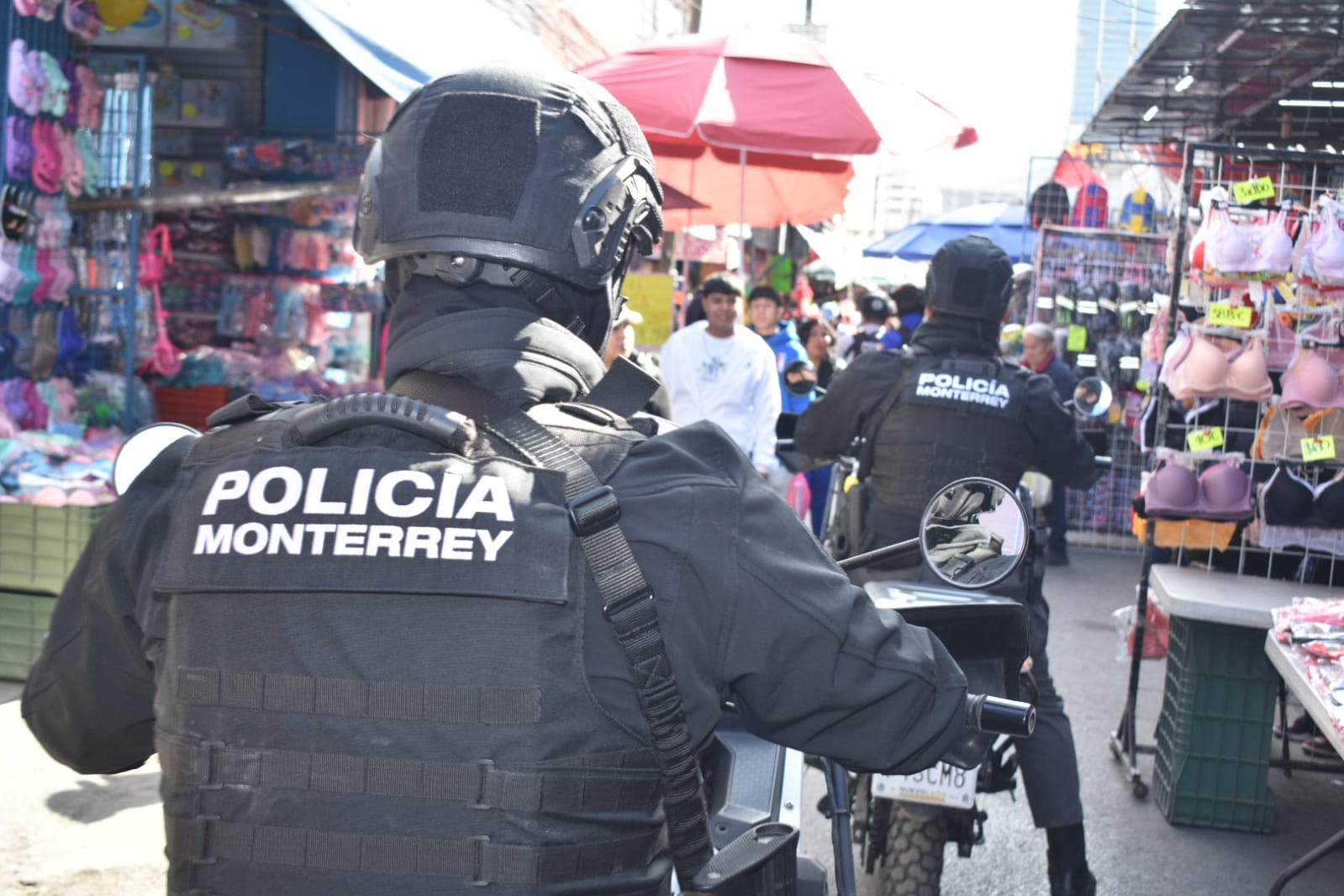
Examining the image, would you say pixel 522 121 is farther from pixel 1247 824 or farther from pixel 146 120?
pixel 146 120

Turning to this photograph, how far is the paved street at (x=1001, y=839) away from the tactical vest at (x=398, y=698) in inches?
117

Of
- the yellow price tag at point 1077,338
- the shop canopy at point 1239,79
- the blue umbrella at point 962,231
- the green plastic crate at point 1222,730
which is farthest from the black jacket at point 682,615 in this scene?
the blue umbrella at point 962,231

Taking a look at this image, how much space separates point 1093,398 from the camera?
512cm

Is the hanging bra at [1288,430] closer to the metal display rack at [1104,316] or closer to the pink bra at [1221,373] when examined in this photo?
the pink bra at [1221,373]

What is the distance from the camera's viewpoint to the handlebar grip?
189cm

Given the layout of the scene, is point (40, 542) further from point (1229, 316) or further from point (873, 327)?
point (873, 327)

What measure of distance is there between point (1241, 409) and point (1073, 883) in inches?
98.5

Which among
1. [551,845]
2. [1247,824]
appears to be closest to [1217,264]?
[1247,824]

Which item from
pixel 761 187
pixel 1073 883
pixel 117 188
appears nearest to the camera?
pixel 1073 883

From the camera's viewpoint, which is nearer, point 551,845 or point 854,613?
point 551,845

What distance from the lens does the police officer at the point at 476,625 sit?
1.61 meters

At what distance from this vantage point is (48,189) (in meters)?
6.46

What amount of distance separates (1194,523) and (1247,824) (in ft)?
4.09

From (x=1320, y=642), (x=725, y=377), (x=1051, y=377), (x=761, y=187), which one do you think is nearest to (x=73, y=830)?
(x=1320, y=642)
